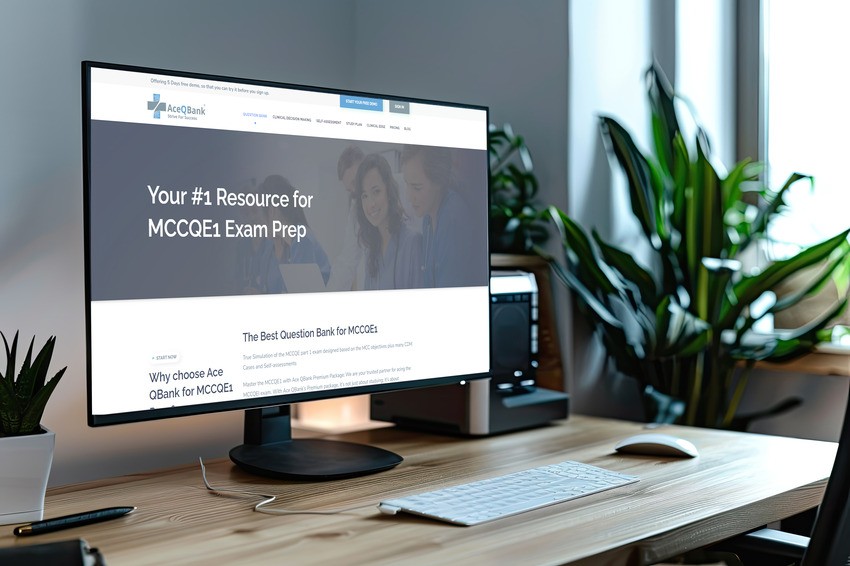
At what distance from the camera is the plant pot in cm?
103

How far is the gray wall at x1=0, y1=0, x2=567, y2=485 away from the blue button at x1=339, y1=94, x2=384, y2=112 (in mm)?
372

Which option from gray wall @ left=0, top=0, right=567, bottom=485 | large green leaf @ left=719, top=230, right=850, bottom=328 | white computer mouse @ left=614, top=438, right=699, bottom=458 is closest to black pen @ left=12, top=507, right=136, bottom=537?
gray wall @ left=0, top=0, right=567, bottom=485

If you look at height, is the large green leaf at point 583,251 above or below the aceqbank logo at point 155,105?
below

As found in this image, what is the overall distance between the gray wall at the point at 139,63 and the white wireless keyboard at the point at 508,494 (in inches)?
21.3

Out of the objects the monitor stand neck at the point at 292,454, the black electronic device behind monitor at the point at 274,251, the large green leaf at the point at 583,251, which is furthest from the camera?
the large green leaf at the point at 583,251

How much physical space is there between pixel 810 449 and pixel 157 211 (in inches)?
41.8

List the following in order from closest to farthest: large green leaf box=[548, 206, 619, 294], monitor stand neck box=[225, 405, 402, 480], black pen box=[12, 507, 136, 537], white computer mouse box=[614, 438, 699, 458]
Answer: black pen box=[12, 507, 136, 537], monitor stand neck box=[225, 405, 402, 480], white computer mouse box=[614, 438, 699, 458], large green leaf box=[548, 206, 619, 294]

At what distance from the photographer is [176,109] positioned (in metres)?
1.18

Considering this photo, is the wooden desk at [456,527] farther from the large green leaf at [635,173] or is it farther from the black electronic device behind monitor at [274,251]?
the large green leaf at [635,173]

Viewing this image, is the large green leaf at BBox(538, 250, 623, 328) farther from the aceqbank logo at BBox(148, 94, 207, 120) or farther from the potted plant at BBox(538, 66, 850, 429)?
the aceqbank logo at BBox(148, 94, 207, 120)

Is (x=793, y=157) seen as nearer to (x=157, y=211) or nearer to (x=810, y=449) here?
(x=810, y=449)

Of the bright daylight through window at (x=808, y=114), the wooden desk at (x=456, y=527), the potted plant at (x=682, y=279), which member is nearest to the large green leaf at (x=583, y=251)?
the potted plant at (x=682, y=279)

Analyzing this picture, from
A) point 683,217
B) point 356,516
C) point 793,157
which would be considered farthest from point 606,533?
point 793,157

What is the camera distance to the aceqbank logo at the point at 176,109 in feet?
3.80
